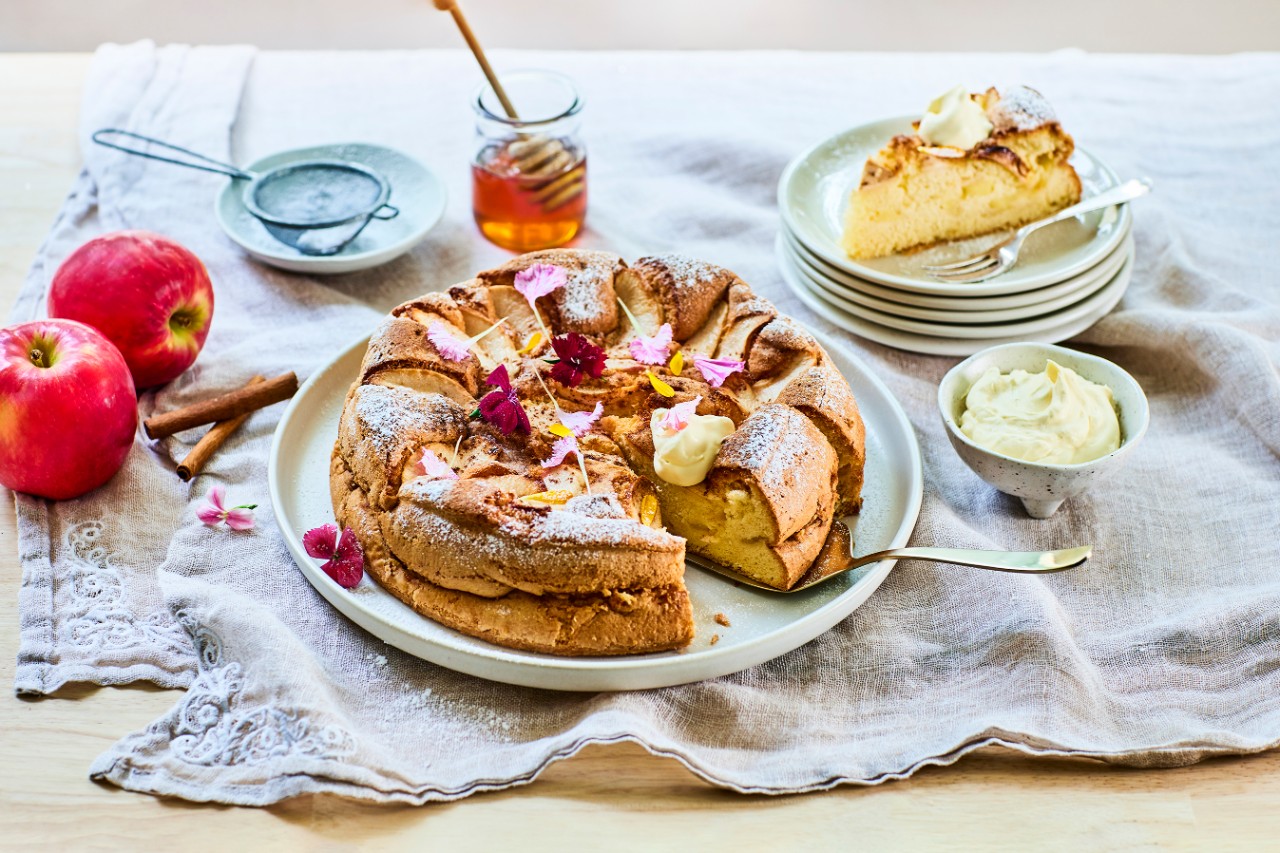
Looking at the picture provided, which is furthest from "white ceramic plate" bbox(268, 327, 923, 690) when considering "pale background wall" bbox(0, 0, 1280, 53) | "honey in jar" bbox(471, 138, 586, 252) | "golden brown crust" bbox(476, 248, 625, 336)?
"pale background wall" bbox(0, 0, 1280, 53)

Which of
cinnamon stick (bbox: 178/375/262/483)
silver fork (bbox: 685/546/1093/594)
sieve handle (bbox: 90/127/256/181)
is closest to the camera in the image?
silver fork (bbox: 685/546/1093/594)

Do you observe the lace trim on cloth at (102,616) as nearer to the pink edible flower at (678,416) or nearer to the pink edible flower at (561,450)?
the pink edible flower at (561,450)

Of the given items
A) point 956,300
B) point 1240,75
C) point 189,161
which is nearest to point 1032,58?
point 1240,75

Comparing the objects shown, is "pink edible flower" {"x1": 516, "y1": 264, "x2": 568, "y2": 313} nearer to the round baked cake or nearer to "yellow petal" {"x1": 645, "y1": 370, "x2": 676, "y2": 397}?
the round baked cake

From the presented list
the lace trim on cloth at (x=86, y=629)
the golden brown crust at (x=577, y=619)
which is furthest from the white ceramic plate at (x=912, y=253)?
the lace trim on cloth at (x=86, y=629)

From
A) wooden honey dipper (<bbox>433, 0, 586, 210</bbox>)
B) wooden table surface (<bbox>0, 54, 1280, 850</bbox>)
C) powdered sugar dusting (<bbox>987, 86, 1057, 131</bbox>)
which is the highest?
powdered sugar dusting (<bbox>987, 86, 1057, 131</bbox>)
